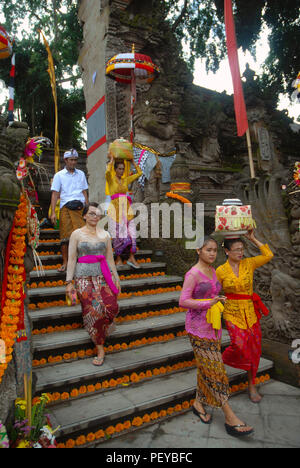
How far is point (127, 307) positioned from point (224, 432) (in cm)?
194

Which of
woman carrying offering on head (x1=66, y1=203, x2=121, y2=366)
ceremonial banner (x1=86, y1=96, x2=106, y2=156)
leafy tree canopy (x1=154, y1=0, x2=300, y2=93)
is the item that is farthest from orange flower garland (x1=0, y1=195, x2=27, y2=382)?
leafy tree canopy (x1=154, y1=0, x2=300, y2=93)

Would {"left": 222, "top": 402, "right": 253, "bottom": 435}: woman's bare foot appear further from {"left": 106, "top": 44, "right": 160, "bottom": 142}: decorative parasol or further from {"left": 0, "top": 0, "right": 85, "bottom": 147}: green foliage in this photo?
{"left": 0, "top": 0, "right": 85, "bottom": 147}: green foliage

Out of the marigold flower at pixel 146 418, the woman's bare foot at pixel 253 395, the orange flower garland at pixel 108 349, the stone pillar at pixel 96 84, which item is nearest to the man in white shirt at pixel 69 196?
the orange flower garland at pixel 108 349

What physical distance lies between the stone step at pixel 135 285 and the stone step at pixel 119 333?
634mm

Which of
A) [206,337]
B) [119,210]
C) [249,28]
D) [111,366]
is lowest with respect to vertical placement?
[111,366]

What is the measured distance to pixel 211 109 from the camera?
14.3m

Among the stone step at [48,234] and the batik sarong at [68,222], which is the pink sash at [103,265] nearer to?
the batik sarong at [68,222]

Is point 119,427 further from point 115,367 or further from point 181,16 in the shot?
point 181,16

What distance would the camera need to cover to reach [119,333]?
374 centimetres

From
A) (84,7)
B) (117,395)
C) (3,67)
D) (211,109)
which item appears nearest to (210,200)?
(211,109)

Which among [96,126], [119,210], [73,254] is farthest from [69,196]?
[96,126]

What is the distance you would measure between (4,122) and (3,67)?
13.3 meters

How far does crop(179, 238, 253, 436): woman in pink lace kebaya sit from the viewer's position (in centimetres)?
274

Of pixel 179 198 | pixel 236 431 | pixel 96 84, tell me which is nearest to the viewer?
pixel 236 431
